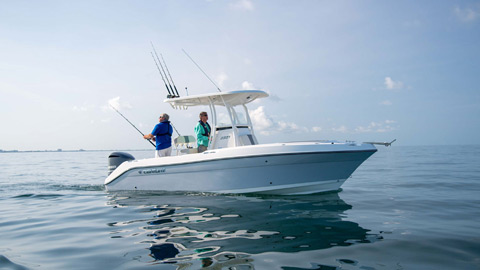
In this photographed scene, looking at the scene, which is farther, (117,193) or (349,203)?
(117,193)

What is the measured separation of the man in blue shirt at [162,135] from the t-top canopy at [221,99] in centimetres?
58

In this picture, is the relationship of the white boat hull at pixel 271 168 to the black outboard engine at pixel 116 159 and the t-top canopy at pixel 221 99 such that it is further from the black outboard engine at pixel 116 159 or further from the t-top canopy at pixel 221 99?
the black outboard engine at pixel 116 159

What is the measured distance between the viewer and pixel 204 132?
8.72 m

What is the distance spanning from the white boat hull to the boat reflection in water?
0.88 feet

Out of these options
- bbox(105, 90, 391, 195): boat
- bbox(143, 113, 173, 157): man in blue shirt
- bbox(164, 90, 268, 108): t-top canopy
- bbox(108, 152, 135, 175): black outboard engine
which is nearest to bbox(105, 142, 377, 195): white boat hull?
bbox(105, 90, 391, 195): boat

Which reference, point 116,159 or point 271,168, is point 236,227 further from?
point 116,159

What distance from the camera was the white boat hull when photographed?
7.07 metres

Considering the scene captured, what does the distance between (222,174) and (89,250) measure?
3788 mm

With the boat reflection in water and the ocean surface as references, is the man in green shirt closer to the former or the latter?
the ocean surface

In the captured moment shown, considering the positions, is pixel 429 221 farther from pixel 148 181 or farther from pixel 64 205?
pixel 64 205

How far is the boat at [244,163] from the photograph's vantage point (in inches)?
280

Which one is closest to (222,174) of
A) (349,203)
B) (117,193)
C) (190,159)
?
(190,159)

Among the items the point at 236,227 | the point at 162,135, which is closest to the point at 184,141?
the point at 162,135

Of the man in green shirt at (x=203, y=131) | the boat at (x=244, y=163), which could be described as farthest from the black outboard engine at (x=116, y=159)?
the man in green shirt at (x=203, y=131)
